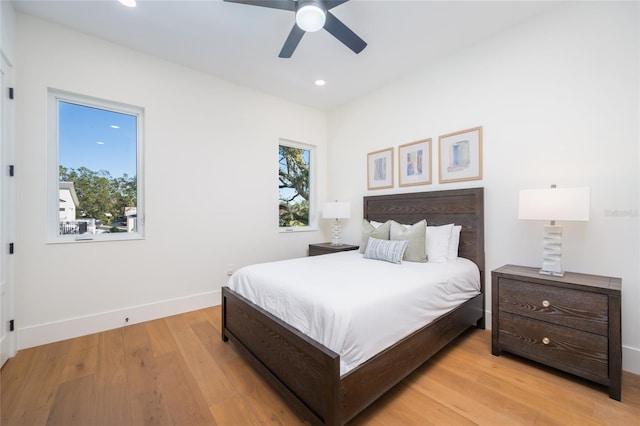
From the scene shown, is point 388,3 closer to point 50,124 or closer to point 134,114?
point 134,114

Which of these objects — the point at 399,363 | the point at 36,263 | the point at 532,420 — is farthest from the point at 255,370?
the point at 36,263

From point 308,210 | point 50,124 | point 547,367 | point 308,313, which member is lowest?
point 547,367

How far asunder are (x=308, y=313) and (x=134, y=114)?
295 cm

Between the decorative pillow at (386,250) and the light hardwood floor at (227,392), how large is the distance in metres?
0.89

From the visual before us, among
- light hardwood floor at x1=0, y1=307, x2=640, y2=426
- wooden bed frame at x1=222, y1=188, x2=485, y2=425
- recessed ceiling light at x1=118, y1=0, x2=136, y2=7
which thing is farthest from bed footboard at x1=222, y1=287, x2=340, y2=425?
recessed ceiling light at x1=118, y1=0, x2=136, y2=7

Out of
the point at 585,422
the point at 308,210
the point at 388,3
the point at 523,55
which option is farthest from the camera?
the point at 308,210

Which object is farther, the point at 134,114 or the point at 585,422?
the point at 134,114

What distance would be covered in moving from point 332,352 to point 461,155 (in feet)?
8.35

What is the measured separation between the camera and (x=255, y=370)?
195 centimetres

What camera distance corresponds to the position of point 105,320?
8.61 feet

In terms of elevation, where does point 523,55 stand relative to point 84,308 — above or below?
above

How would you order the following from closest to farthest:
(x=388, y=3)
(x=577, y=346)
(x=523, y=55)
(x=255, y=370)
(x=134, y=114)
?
(x=577, y=346), (x=255, y=370), (x=388, y=3), (x=523, y=55), (x=134, y=114)

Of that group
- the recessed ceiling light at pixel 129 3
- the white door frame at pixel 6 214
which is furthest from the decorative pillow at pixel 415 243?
the white door frame at pixel 6 214

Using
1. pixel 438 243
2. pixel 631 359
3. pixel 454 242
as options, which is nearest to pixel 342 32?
pixel 438 243
